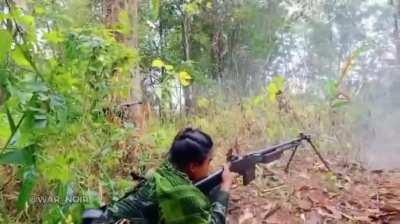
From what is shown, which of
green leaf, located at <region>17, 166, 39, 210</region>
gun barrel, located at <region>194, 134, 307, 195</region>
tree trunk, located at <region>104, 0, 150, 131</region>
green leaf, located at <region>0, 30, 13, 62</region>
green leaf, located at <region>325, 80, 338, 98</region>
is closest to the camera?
green leaf, located at <region>0, 30, 13, 62</region>

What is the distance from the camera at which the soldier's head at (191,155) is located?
→ 81.9 inches

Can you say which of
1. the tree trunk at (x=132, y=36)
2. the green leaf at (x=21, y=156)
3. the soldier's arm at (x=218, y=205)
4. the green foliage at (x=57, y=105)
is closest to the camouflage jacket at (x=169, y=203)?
the soldier's arm at (x=218, y=205)

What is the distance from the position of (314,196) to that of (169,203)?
5.78 ft

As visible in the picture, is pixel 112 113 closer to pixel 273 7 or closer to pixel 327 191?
pixel 327 191

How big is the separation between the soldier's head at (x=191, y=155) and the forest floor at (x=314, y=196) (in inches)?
50.5

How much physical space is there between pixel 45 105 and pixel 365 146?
153 inches

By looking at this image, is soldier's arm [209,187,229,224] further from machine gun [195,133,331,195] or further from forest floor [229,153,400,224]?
forest floor [229,153,400,224]

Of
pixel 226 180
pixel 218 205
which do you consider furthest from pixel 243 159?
pixel 218 205

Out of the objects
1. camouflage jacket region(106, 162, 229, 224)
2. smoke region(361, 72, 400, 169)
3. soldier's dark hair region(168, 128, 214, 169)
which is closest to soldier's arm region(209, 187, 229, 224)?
camouflage jacket region(106, 162, 229, 224)

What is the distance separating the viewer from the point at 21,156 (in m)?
1.46

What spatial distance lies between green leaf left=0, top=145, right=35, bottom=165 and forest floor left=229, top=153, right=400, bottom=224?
77.6 inches

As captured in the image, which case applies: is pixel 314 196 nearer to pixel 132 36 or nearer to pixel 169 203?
pixel 169 203

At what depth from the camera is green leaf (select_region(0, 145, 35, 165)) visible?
141 centimetres

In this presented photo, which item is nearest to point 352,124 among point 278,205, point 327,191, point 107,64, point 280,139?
point 280,139
